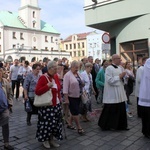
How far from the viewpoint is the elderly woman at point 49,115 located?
475 centimetres

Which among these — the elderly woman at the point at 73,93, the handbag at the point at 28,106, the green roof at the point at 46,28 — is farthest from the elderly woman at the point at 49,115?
the green roof at the point at 46,28

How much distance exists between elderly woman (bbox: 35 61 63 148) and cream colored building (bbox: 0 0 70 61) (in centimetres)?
6037

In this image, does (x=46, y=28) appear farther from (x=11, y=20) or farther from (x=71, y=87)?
(x=71, y=87)

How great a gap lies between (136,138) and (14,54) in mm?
58531

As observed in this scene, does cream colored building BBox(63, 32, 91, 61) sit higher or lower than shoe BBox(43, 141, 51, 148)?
higher

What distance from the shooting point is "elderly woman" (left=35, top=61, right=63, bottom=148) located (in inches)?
187

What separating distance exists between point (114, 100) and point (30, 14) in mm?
75000

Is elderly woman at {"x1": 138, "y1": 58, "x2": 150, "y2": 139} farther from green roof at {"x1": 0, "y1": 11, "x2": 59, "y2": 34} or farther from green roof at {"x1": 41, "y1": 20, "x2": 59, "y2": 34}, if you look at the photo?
green roof at {"x1": 41, "y1": 20, "x2": 59, "y2": 34}

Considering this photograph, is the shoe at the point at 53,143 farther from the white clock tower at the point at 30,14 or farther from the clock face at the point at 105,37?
the white clock tower at the point at 30,14

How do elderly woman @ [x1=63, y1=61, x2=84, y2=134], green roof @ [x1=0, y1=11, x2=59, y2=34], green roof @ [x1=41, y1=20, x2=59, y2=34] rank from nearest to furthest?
1. elderly woman @ [x1=63, y1=61, x2=84, y2=134]
2. green roof @ [x1=0, y1=11, x2=59, y2=34]
3. green roof @ [x1=41, y1=20, x2=59, y2=34]

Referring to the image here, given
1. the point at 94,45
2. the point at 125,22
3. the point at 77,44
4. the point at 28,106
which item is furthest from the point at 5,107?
the point at 77,44

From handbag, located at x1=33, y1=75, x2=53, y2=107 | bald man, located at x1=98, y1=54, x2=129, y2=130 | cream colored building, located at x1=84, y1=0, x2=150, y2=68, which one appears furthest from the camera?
cream colored building, located at x1=84, y1=0, x2=150, y2=68

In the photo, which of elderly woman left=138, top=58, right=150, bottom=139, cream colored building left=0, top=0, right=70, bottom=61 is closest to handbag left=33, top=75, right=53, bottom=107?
elderly woman left=138, top=58, right=150, bottom=139

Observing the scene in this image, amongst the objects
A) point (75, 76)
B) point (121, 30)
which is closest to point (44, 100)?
point (75, 76)
